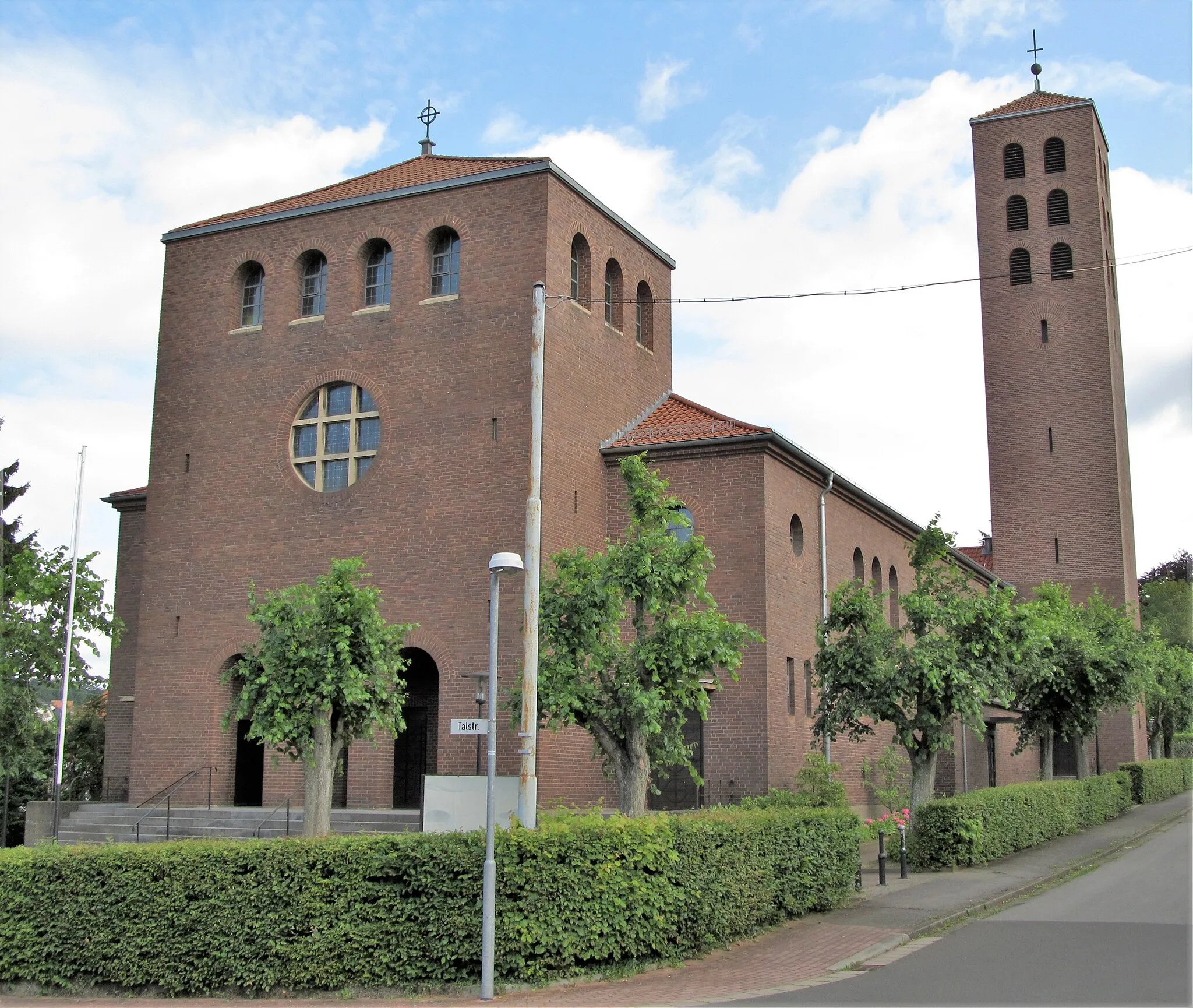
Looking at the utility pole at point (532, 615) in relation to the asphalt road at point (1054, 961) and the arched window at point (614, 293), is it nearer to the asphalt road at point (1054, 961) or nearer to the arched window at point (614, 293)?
the asphalt road at point (1054, 961)

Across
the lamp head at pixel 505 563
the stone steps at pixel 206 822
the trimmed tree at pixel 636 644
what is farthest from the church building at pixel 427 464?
the lamp head at pixel 505 563

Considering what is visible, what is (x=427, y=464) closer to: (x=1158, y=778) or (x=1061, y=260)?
(x=1158, y=778)

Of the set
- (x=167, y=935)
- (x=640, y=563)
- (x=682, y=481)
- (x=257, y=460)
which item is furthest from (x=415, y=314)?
(x=167, y=935)

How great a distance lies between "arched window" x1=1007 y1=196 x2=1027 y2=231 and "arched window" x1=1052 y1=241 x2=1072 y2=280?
59.6 inches

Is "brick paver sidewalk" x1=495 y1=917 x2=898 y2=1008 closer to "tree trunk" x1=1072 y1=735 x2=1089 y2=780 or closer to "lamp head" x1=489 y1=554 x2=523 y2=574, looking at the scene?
"lamp head" x1=489 y1=554 x2=523 y2=574

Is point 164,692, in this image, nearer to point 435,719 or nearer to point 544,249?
point 435,719

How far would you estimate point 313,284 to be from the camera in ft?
92.7

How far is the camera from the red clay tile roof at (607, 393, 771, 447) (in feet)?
86.8

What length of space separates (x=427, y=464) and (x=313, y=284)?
230 inches

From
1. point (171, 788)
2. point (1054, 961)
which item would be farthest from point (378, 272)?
point (1054, 961)

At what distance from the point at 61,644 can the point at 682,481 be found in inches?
584

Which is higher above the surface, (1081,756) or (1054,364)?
(1054,364)

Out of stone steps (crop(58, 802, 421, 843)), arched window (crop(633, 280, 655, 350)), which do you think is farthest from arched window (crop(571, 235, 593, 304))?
stone steps (crop(58, 802, 421, 843))

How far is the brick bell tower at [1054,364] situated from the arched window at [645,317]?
66.3ft
